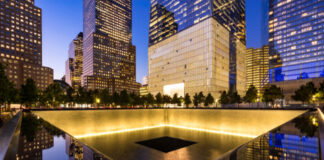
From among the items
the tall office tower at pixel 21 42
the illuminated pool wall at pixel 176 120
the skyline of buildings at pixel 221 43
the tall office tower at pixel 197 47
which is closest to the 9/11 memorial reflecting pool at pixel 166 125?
the illuminated pool wall at pixel 176 120

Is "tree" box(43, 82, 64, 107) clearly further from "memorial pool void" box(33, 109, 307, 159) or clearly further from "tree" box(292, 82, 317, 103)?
"tree" box(292, 82, 317, 103)

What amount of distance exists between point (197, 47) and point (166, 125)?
46.4 meters

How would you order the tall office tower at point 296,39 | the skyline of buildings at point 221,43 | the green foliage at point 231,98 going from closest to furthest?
the green foliage at point 231,98
the skyline of buildings at point 221,43
the tall office tower at point 296,39

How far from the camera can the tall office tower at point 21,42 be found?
134m

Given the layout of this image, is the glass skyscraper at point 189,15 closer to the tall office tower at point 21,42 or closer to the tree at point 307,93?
the tree at point 307,93

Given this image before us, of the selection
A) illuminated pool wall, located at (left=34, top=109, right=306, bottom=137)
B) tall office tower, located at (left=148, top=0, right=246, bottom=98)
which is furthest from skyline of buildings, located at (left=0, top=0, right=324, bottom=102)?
illuminated pool wall, located at (left=34, top=109, right=306, bottom=137)

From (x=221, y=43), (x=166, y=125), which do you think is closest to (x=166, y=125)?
(x=166, y=125)

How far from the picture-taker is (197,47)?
85812 mm

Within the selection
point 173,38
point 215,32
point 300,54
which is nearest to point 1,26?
point 173,38

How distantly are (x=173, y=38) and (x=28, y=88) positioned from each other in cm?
6754

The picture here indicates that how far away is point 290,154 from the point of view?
4551 mm

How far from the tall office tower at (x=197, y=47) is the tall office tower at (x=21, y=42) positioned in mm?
94235

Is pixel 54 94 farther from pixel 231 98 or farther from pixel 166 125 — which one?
pixel 231 98

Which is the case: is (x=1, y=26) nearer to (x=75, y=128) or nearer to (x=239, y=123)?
(x=75, y=128)
